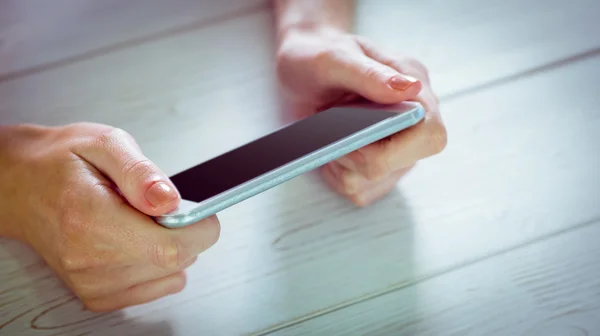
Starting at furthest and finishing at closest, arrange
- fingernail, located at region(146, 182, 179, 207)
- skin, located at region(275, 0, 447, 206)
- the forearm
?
the forearm, skin, located at region(275, 0, 447, 206), fingernail, located at region(146, 182, 179, 207)

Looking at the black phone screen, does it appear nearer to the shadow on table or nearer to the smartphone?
the smartphone

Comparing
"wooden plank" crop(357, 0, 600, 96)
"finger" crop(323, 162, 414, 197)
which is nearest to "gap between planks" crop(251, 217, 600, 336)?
"finger" crop(323, 162, 414, 197)

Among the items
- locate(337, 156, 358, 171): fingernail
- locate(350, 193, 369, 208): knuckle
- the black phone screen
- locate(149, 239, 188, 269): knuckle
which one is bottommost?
locate(350, 193, 369, 208): knuckle

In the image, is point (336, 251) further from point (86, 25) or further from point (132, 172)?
point (86, 25)

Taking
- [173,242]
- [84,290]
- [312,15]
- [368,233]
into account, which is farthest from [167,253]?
[312,15]

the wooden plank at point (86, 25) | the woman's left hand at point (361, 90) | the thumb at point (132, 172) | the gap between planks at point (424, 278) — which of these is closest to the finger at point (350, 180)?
the woman's left hand at point (361, 90)

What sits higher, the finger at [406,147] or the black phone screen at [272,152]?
the black phone screen at [272,152]

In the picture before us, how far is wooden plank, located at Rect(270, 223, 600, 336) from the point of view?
1.98ft

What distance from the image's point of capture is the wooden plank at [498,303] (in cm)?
60

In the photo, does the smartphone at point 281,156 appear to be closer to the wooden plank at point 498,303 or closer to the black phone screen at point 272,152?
the black phone screen at point 272,152

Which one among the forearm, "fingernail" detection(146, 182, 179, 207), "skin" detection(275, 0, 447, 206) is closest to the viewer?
"fingernail" detection(146, 182, 179, 207)

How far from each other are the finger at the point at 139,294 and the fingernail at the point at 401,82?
0.25m

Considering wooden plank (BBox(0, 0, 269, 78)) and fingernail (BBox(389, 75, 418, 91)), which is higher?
fingernail (BBox(389, 75, 418, 91))

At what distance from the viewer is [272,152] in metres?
0.58
